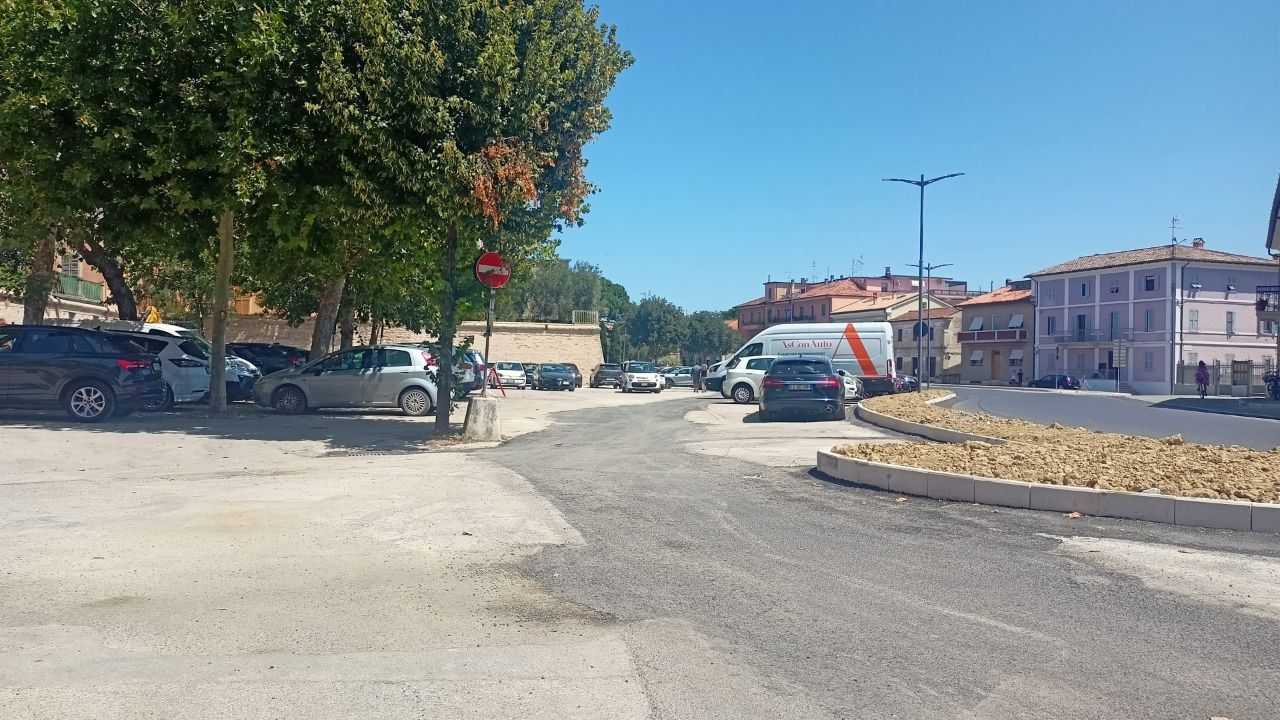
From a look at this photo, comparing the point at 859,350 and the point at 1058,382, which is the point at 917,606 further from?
the point at 1058,382

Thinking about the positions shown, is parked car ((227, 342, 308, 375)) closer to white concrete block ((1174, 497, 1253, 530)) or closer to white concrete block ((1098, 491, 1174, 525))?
white concrete block ((1098, 491, 1174, 525))

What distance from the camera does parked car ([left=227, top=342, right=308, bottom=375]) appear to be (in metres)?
27.2

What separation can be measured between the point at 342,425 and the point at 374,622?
12578 millimetres

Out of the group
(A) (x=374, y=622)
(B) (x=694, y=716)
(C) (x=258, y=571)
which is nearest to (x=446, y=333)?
(C) (x=258, y=571)

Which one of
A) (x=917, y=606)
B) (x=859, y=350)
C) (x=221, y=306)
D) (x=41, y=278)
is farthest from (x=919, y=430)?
(x=41, y=278)

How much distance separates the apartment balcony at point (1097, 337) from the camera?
229ft

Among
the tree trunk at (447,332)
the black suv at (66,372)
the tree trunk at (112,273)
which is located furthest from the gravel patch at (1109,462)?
A: the tree trunk at (112,273)

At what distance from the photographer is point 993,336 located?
82.8 meters

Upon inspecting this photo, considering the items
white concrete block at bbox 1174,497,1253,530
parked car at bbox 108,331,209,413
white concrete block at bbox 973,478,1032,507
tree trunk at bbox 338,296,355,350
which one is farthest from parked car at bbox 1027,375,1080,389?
white concrete block at bbox 1174,497,1253,530

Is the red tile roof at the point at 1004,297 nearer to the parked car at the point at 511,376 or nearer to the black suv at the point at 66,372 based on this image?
the parked car at the point at 511,376

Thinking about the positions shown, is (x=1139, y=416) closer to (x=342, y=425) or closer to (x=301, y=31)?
(x=342, y=425)

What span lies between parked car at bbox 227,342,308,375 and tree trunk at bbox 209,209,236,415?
30.9 ft

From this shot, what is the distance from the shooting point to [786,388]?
2061 centimetres

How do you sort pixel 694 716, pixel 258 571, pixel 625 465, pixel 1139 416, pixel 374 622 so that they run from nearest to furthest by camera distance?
pixel 694 716 → pixel 374 622 → pixel 258 571 → pixel 625 465 → pixel 1139 416
